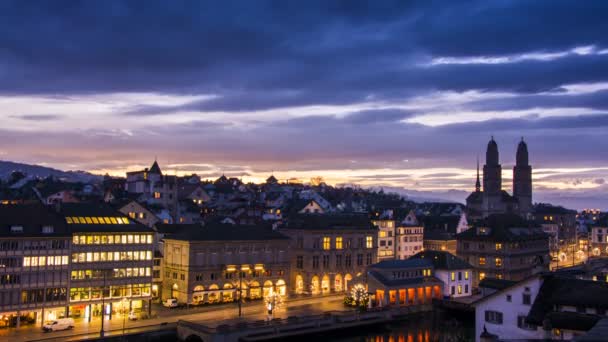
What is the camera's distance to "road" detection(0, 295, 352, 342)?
7100cm

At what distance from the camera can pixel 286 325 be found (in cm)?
8012

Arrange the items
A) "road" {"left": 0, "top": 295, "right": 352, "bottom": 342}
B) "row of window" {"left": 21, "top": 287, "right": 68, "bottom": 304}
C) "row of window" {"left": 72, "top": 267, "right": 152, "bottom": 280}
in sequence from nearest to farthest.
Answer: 1. "road" {"left": 0, "top": 295, "right": 352, "bottom": 342}
2. "row of window" {"left": 21, "top": 287, "right": 68, "bottom": 304}
3. "row of window" {"left": 72, "top": 267, "right": 152, "bottom": 280}

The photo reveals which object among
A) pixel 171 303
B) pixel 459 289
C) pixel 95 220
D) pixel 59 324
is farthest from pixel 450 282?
pixel 59 324

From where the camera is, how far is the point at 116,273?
84.5 metres

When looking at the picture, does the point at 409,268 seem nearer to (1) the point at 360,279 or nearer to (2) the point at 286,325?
(1) the point at 360,279

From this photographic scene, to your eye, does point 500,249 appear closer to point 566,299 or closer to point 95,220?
point 566,299

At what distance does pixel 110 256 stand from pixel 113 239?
2.02 m

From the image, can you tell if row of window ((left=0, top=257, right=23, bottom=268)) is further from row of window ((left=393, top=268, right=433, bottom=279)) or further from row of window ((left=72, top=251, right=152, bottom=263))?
row of window ((left=393, top=268, right=433, bottom=279))

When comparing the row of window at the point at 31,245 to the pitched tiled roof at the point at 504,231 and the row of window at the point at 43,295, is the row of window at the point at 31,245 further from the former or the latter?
the pitched tiled roof at the point at 504,231

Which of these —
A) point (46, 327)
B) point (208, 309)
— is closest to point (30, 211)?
point (46, 327)

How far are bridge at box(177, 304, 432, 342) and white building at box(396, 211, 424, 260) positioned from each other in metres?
41.4

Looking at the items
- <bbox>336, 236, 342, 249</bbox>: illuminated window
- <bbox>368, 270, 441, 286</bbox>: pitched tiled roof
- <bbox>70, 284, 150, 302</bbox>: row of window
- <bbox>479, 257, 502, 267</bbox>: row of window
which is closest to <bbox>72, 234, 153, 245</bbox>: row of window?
<bbox>70, 284, 150, 302</bbox>: row of window

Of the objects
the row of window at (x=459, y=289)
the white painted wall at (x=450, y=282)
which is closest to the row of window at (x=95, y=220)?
the white painted wall at (x=450, y=282)

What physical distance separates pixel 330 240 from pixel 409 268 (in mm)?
15071
